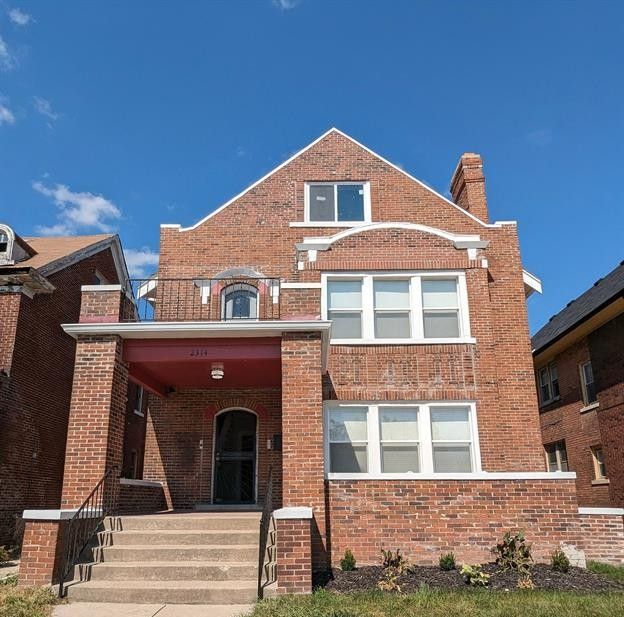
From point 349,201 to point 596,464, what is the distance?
1052 cm

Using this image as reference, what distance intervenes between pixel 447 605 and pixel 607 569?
163 inches

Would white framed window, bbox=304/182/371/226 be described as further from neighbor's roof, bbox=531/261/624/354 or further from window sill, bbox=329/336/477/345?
neighbor's roof, bbox=531/261/624/354

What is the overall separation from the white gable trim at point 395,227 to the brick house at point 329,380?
46 mm

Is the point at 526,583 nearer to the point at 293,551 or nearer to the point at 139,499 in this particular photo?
the point at 293,551

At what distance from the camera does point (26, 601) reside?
7.09 meters

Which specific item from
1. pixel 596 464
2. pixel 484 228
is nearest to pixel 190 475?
pixel 484 228

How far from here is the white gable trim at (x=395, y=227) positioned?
→ 13430 mm

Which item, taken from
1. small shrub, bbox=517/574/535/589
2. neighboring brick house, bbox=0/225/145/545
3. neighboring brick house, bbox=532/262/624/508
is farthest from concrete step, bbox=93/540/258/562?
neighboring brick house, bbox=532/262/624/508

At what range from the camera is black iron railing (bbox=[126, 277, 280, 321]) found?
14.3m

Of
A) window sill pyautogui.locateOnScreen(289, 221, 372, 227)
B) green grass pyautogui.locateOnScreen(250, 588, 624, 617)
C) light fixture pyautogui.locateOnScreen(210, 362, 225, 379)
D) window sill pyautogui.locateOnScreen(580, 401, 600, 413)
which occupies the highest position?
window sill pyautogui.locateOnScreen(289, 221, 372, 227)

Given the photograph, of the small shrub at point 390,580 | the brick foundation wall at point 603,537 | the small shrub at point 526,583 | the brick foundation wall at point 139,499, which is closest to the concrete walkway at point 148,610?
the small shrub at point 390,580

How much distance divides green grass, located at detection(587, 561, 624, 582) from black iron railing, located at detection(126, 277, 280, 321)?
8027mm

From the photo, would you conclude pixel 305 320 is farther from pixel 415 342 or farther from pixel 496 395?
pixel 496 395

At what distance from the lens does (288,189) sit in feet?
51.6
